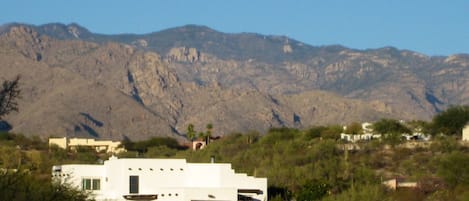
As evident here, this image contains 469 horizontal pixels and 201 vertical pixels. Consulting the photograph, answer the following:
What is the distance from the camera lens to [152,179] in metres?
70.9

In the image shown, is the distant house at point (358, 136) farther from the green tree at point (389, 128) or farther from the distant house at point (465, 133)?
the distant house at point (465, 133)

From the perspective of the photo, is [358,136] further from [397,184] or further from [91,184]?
[91,184]

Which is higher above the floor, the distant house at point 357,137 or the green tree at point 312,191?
the distant house at point 357,137

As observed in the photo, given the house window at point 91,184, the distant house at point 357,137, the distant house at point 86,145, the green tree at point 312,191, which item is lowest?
the green tree at point 312,191

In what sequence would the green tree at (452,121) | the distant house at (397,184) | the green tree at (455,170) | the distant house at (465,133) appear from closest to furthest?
the distant house at (397,184) → the green tree at (455,170) → the distant house at (465,133) → the green tree at (452,121)

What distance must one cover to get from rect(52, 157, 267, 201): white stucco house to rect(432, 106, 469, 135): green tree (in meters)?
52.9

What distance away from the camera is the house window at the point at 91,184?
234 feet

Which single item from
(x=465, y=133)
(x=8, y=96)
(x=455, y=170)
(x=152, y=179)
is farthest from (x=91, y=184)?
(x=8, y=96)

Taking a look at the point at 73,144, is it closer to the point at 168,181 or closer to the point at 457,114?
the point at 457,114

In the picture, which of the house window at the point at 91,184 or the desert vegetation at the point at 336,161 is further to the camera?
the desert vegetation at the point at 336,161

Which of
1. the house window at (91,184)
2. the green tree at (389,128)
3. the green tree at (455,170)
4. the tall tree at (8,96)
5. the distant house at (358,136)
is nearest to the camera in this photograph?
the tall tree at (8,96)

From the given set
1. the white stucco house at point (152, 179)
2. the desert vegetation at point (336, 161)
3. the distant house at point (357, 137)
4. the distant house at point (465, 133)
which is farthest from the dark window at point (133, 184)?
the distant house at point (357, 137)

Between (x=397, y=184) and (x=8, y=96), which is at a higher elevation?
(x=8, y=96)

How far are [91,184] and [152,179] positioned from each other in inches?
132
